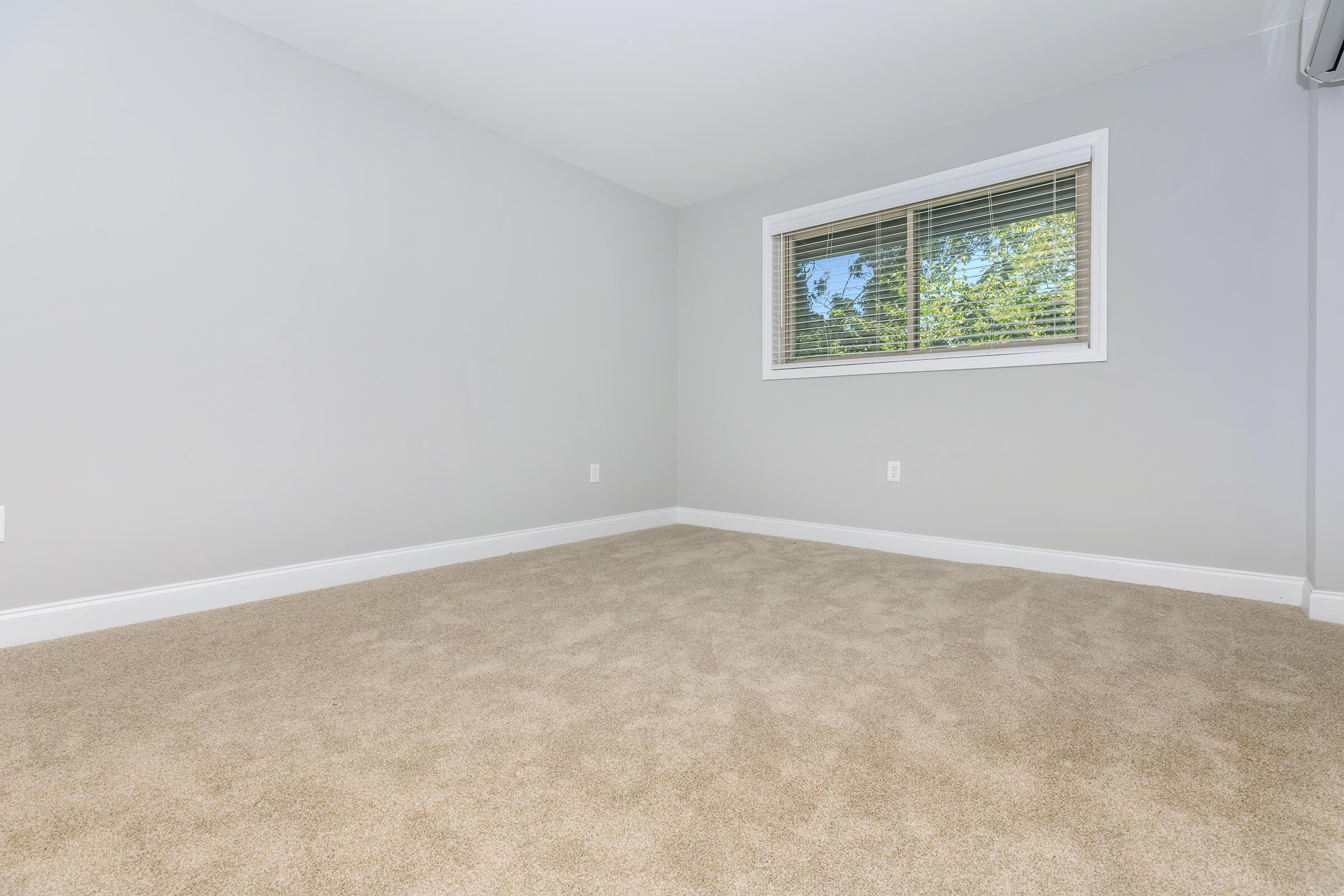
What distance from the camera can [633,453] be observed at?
3.91 m

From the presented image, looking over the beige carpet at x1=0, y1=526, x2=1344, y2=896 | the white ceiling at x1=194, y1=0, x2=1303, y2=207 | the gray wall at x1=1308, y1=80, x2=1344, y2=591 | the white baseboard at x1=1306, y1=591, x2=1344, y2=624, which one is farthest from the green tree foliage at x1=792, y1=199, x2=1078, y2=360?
the beige carpet at x1=0, y1=526, x2=1344, y2=896

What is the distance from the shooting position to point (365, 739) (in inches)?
49.6

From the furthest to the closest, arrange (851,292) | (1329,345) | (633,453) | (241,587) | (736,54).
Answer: (633,453), (851,292), (736,54), (241,587), (1329,345)

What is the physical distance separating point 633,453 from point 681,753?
9.13 feet

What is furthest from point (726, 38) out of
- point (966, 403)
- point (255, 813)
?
point (255, 813)

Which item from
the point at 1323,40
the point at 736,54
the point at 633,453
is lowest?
the point at 633,453

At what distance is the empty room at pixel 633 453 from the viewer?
1.03m

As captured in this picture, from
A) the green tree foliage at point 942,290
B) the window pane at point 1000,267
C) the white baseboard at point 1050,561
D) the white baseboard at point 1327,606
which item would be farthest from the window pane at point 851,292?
the white baseboard at point 1327,606

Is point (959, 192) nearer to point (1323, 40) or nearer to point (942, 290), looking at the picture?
point (942, 290)

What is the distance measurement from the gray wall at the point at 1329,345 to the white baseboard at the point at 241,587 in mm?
3211

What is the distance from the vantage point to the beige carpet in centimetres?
89

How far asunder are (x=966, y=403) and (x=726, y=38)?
6.55 ft

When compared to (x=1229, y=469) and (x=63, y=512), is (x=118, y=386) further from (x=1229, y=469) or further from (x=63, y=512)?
(x=1229, y=469)

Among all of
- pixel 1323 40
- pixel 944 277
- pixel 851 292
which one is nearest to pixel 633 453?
pixel 851 292
